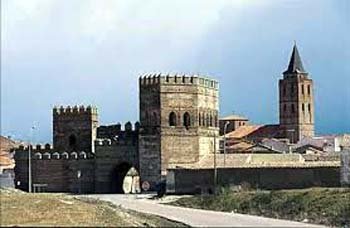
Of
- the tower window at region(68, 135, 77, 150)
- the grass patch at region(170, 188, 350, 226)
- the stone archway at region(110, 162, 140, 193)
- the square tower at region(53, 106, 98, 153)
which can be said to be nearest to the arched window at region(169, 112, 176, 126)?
the stone archway at region(110, 162, 140, 193)

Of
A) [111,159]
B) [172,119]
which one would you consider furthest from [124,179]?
[172,119]

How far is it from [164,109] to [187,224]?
34.7m

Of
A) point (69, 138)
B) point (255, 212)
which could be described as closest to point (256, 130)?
point (69, 138)

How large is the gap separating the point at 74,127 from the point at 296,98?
5653 centimetres

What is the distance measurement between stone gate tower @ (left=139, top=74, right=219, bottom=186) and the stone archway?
2.60 metres

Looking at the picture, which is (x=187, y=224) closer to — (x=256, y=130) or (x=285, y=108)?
(x=256, y=130)

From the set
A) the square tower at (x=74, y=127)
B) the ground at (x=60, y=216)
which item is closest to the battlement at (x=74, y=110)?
the square tower at (x=74, y=127)

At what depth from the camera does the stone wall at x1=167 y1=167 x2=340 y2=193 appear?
2125 inches

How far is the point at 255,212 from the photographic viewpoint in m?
45.5

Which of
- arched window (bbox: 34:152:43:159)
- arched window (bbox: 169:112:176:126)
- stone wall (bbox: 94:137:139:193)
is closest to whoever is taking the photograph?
arched window (bbox: 169:112:176:126)

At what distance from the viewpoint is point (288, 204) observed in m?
46.3

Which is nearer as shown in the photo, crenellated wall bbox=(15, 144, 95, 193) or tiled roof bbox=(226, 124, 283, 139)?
crenellated wall bbox=(15, 144, 95, 193)

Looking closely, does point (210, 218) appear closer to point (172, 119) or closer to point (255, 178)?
point (255, 178)

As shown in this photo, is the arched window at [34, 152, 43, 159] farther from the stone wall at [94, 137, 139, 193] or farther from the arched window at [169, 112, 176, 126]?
the arched window at [169, 112, 176, 126]
